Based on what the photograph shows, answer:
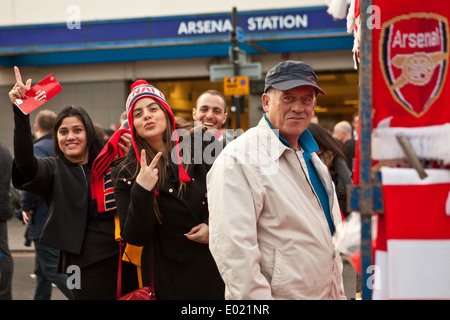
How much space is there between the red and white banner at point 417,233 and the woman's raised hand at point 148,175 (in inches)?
56.1

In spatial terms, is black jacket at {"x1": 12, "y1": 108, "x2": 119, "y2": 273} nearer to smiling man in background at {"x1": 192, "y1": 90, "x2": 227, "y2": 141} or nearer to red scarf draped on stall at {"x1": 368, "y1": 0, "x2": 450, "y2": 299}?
smiling man in background at {"x1": 192, "y1": 90, "x2": 227, "y2": 141}

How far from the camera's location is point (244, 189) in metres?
2.21

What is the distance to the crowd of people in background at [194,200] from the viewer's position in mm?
2223

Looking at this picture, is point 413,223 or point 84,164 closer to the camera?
point 413,223

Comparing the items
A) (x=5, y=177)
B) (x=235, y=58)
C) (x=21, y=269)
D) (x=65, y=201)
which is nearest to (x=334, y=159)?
(x=65, y=201)

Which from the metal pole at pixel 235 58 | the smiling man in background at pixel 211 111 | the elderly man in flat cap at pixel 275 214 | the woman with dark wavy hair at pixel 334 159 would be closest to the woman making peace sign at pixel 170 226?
the elderly man in flat cap at pixel 275 214

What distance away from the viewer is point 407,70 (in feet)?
6.08

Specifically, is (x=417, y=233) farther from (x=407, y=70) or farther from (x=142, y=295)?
(x=142, y=295)

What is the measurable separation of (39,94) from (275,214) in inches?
66.4
